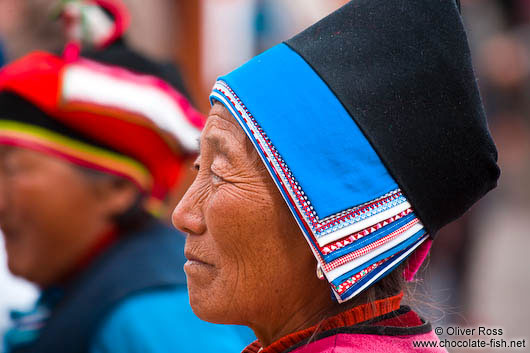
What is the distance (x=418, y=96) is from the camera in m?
1.97

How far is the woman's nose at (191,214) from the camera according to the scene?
2082 mm

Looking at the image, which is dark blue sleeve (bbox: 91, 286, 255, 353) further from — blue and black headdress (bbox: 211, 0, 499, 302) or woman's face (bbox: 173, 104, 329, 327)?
blue and black headdress (bbox: 211, 0, 499, 302)

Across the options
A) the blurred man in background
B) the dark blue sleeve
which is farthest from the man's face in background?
the dark blue sleeve

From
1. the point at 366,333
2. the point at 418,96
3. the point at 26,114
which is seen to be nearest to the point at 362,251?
the point at 366,333

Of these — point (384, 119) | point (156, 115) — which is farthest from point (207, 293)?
point (156, 115)

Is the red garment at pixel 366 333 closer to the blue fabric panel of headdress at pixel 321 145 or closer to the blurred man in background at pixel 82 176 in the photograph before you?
the blue fabric panel of headdress at pixel 321 145

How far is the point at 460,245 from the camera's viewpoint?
28.0 ft

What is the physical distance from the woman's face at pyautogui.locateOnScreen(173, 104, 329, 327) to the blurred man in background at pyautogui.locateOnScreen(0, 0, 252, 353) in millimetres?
1387

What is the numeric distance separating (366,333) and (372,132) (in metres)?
0.51

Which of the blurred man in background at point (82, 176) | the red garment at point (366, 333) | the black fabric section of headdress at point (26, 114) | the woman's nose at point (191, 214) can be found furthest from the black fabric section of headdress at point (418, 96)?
the black fabric section of headdress at point (26, 114)

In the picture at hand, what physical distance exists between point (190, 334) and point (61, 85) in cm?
136

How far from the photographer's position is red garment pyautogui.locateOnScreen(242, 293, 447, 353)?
6.36ft

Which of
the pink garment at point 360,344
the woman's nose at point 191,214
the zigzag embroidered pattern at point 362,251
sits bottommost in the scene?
the pink garment at point 360,344

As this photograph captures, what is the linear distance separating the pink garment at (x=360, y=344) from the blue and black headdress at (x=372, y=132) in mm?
109
